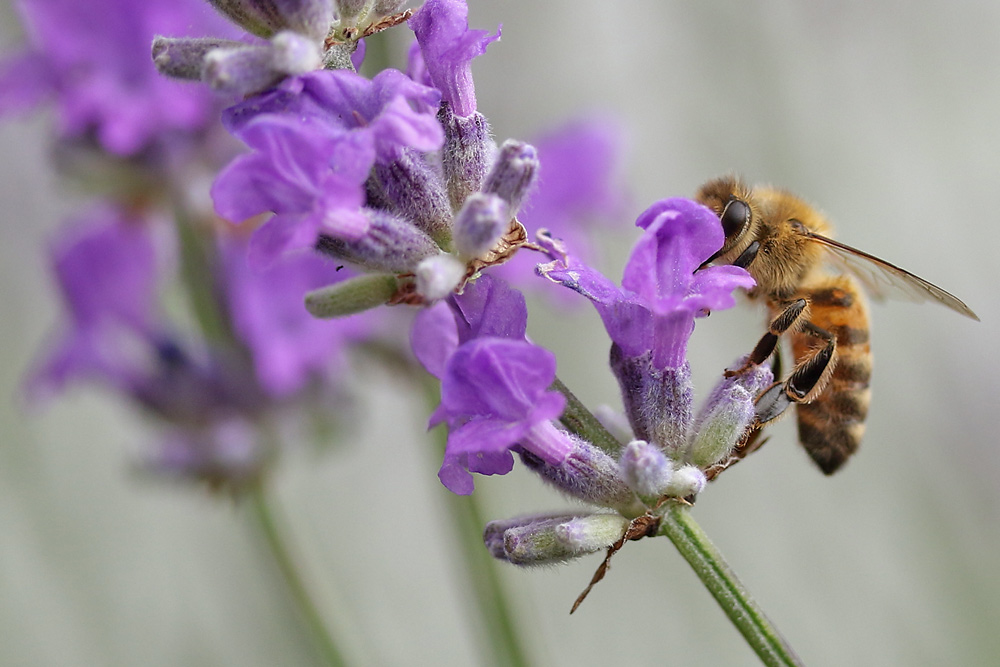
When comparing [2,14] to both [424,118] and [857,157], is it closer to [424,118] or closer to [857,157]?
[424,118]

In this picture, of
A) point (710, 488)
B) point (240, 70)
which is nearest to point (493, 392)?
point (240, 70)

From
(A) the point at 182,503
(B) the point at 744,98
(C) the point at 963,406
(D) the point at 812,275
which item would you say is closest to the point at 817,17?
(B) the point at 744,98

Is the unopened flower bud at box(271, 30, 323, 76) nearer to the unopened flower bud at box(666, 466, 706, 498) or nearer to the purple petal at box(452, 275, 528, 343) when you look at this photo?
the purple petal at box(452, 275, 528, 343)

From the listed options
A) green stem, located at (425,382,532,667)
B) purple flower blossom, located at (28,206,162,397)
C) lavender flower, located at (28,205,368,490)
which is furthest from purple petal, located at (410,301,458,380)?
purple flower blossom, located at (28,206,162,397)

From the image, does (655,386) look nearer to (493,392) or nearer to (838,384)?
(493,392)

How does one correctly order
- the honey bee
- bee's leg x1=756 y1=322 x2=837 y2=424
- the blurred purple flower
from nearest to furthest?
bee's leg x1=756 y1=322 x2=837 y2=424, the honey bee, the blurred purple flower

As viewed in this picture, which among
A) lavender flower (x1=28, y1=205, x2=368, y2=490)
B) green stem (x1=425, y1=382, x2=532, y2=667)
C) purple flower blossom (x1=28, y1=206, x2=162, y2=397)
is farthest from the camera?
purple flower blossom (x1=28, y1=206, x2=162, y2=397)

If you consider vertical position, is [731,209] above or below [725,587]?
above
